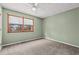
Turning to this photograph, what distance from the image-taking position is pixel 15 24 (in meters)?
4.25

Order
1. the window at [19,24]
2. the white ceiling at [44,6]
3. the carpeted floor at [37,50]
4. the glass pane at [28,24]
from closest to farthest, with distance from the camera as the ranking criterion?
the carpeted floor at [37,50]
the white ceiling at [44,6]
the window at [19,24]
the glass pane at [28,24]

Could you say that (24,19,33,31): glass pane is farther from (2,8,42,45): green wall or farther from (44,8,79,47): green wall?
(44,8,79,47): green wall

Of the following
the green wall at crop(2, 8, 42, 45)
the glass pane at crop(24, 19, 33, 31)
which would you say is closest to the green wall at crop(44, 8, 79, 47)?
the green wall at crop(2, 8, 42, 45)

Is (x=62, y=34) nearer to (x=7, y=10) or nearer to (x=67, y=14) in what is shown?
(x=67, y=14)

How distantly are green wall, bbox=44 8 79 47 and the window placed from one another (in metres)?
1.67

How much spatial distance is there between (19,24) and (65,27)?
122 inches

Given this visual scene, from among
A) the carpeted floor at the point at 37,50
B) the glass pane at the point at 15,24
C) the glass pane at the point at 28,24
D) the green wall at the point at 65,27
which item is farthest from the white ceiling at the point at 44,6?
the carpeted floor at the point at 37,50

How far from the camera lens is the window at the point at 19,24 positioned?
4.00 meters

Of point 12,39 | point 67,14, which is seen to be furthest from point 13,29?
point 67,14

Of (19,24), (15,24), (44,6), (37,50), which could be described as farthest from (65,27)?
(15,24)

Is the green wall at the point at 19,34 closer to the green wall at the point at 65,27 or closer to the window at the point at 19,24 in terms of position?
the window at the point at 19,24

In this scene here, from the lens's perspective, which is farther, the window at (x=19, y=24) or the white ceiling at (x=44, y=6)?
the window at (x=19, y=24)

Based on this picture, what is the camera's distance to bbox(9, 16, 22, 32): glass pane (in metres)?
4.04

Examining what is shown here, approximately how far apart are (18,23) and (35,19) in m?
1.74
